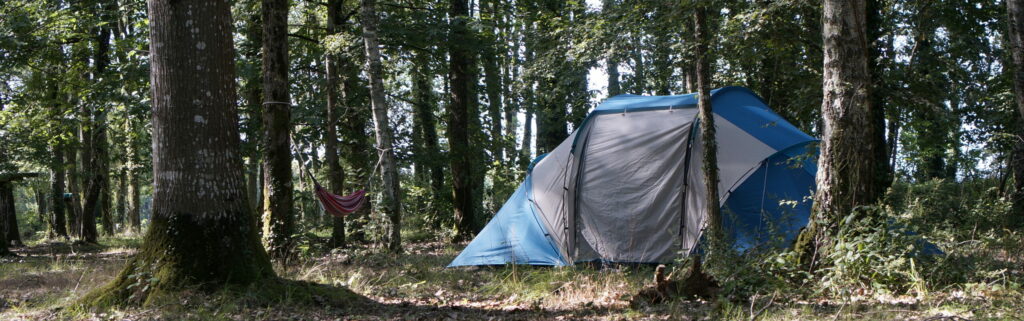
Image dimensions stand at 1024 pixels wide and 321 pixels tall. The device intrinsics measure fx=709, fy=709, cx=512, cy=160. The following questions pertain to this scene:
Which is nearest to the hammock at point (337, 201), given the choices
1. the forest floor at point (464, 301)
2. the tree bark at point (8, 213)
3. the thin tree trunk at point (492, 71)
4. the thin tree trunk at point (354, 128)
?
the forest floor at point (464, 301)

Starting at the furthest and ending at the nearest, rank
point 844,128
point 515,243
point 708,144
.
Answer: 1. point 515,243
2. point 708,144
3. point 844,128

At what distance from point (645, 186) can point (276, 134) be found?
447 centimetres

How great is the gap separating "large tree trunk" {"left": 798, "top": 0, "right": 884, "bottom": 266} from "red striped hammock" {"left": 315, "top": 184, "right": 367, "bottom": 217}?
5691 mm

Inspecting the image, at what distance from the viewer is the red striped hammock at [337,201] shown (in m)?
9.11

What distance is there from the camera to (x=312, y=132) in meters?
12.4

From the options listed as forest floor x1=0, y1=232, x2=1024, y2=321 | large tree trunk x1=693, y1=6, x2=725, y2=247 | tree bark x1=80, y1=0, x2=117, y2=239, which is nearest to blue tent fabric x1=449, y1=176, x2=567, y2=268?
forest floor x1=0, y1=232, x2=1024, y2=321

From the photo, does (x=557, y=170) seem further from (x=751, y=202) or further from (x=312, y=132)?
(x=312, y=132)

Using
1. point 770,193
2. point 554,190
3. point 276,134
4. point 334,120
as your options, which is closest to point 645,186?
point 554,190

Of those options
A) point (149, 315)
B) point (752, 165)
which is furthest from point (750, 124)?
point (149, 315)

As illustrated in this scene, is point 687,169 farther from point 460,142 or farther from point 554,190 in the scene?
point 460,142

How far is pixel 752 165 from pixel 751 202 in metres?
0.44

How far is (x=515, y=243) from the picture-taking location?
8.98 m

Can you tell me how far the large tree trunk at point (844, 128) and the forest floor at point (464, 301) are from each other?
0.90 meters

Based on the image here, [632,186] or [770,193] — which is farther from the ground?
[632,186]
